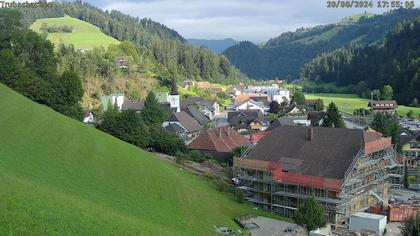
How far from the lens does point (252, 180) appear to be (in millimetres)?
41469

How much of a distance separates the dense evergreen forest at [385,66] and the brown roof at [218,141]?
72.6 meters

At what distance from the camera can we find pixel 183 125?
7650 centimetres

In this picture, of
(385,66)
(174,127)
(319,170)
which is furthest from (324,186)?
(385,66)

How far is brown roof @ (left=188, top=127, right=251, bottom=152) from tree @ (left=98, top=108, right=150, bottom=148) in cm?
707

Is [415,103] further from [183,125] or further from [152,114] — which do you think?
[152,114]

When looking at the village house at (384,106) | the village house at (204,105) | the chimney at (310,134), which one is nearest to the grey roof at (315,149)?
the chimney at (310,134)

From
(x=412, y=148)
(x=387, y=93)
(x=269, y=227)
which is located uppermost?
(x=387, y=93)

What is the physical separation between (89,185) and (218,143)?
26.7 metres

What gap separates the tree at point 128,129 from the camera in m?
50.9

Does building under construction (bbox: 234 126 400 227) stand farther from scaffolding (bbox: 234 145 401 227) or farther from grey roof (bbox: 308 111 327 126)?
grey roof (bbox: 308 111 327 126)

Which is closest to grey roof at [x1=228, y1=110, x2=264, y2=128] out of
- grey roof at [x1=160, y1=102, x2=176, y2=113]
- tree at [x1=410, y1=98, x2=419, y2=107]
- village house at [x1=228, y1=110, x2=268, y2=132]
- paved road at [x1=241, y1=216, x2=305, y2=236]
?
village house at [x1=228, y1=110, x2=268, y2=132]

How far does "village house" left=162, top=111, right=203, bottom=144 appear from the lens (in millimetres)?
73688

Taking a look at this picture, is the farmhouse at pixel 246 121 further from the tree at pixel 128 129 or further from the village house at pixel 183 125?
the tree at pixel 128 129

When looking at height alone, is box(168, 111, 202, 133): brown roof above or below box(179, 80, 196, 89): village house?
below
